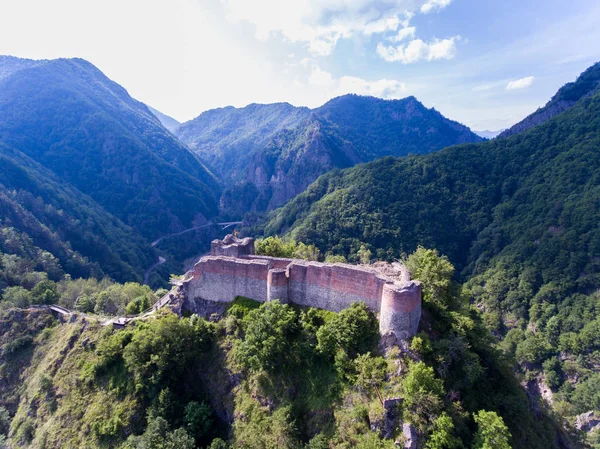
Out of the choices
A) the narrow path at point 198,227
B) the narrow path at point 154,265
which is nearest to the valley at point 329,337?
the narrow path at point 154,265

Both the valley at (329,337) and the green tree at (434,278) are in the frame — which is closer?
the valley at (329,337)

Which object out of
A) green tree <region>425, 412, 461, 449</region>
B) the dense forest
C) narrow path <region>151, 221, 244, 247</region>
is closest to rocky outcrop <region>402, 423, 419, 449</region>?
the dense forest

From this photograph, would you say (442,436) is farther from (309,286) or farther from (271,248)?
(271,248)

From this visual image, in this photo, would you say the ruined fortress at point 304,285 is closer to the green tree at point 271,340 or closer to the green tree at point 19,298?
the green tree at point 271,340

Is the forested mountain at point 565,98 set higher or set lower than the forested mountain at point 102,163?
higher

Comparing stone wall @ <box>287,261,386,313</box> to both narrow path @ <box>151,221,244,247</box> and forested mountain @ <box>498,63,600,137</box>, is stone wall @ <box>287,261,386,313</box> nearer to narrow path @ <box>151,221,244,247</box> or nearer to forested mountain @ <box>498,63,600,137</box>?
narrow path @ <box>151,221,244,247</box>

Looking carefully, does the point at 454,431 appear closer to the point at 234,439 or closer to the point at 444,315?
the point at 444,315

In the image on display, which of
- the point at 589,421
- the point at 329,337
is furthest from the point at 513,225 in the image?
the point at 329,337
